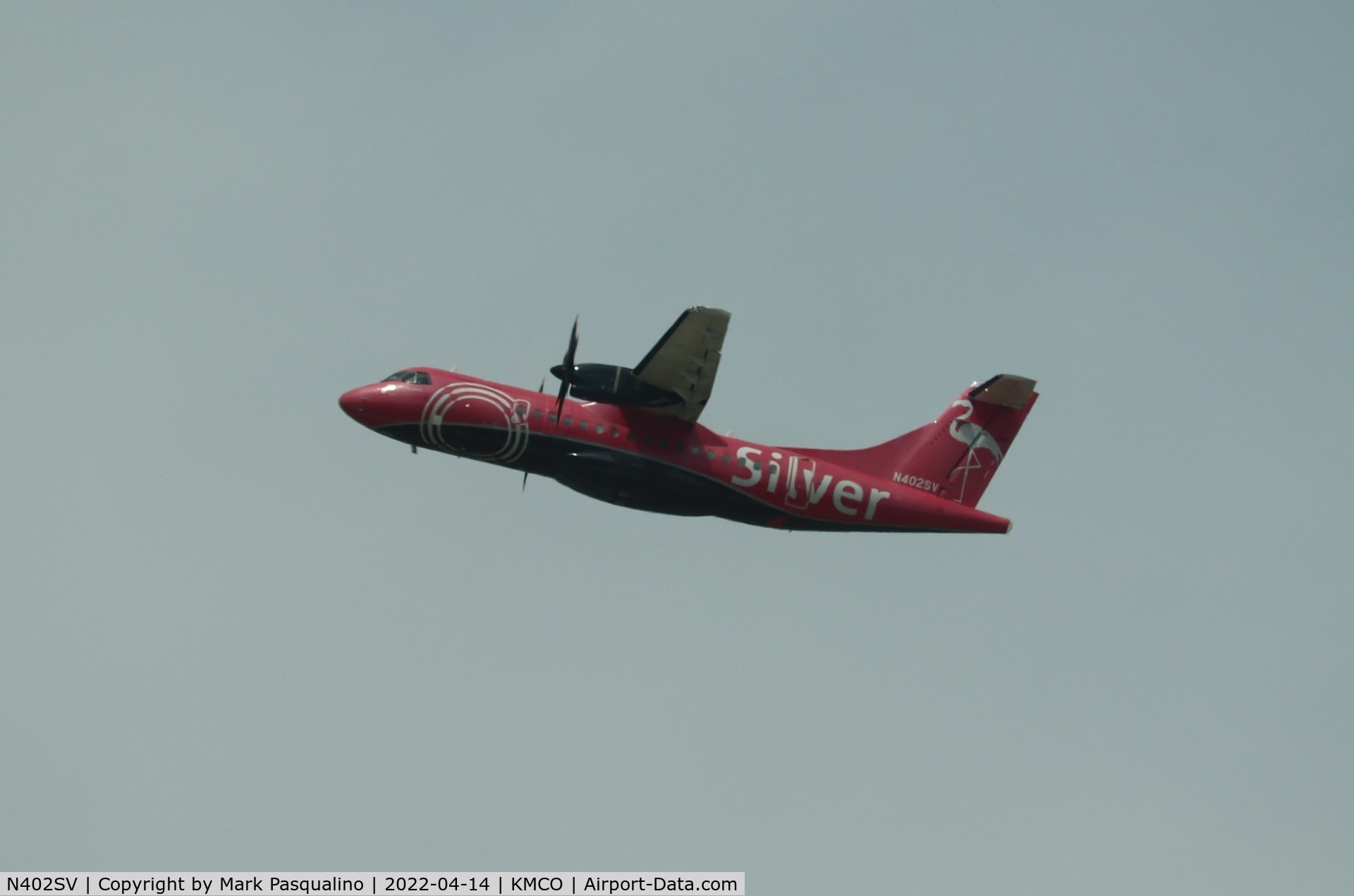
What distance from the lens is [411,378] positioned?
28062 millimetres

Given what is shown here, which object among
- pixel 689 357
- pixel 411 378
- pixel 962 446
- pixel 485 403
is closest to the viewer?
pixel 689 357

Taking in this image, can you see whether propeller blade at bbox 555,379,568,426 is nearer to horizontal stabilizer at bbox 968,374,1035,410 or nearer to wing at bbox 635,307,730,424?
wing at bbox 635,307,730,424

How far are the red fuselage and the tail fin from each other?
65.0 inches

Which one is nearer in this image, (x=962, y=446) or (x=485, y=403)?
(x=485, y=403)

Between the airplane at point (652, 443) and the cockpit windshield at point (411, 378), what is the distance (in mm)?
35

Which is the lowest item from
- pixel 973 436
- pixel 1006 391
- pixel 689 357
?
pixel 689 357

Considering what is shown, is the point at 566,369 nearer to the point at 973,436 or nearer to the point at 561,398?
the point at 561,398

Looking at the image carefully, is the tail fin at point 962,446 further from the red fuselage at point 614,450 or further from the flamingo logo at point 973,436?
the red fuselage at point 614,450

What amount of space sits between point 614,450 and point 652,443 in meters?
0.88

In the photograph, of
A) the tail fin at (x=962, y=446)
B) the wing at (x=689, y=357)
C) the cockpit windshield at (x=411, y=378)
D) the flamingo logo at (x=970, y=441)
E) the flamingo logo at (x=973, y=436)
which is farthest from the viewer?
the flamingo logo at (x=973, y=436)

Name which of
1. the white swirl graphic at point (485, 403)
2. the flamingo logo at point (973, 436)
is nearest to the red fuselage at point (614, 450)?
the white swirl graphic at point (485, 403)

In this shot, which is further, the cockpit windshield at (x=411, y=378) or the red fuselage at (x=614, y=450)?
the cockpit windshield at (x=411, y=378)

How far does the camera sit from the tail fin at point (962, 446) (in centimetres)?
3052

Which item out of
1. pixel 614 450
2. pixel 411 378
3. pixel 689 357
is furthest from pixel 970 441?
pixel 411 378
